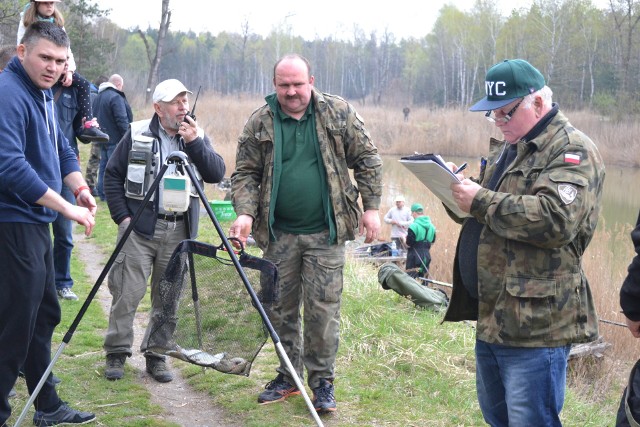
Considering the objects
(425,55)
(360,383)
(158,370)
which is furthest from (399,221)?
(425,55)

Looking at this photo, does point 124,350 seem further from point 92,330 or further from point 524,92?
point 524,92

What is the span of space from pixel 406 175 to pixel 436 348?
53.3ft

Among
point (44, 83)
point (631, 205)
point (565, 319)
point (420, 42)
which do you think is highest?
point (420, 42)

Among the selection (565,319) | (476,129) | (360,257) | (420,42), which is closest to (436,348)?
(565,319)

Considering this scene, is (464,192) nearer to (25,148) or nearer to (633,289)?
(633,289)

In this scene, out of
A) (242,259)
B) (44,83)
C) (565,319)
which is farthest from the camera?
(242,259)

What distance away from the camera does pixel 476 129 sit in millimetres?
31828

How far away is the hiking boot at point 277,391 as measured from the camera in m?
5.09

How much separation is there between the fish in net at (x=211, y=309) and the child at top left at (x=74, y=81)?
2541mm

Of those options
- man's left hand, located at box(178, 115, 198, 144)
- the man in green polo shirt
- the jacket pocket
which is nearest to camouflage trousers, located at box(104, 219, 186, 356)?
man's left hand, located at box(178, 115, 198, 144)

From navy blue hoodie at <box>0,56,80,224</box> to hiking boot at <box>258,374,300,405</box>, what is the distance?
5.89 ft

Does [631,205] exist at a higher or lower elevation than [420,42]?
lower

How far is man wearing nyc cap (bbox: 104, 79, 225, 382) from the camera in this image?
5.27 metres

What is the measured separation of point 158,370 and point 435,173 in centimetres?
283
